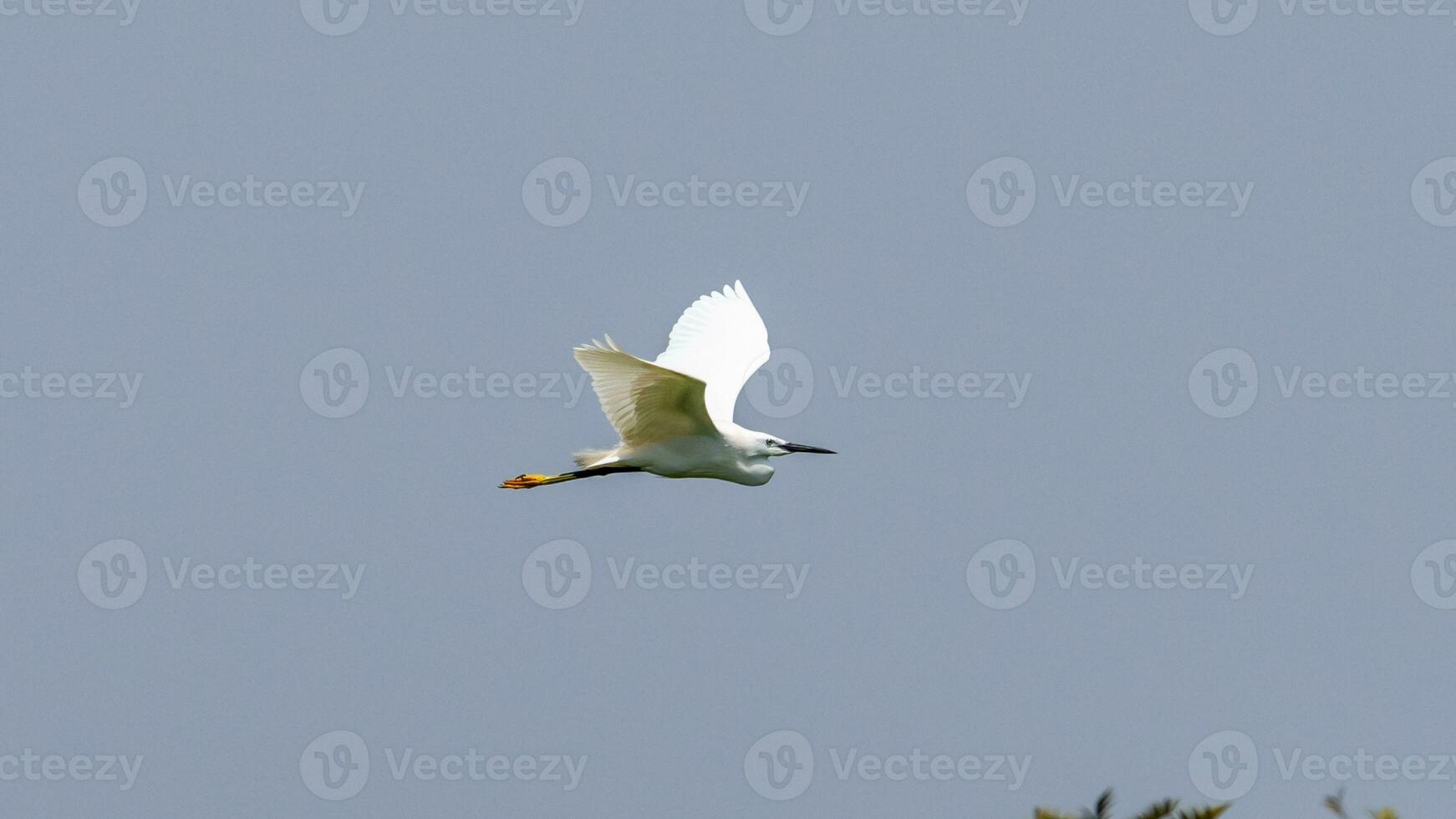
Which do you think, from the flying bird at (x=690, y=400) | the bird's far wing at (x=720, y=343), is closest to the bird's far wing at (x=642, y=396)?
the flying bird at (x=690, y=400)

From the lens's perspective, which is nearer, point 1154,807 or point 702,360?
point 1154,807

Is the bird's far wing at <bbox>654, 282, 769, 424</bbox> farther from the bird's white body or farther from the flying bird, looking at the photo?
the bird's white body

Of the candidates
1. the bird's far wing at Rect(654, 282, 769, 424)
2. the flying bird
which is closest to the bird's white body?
the flying bird

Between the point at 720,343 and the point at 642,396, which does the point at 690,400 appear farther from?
the point at 720,343

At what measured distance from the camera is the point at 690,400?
16.3 meters

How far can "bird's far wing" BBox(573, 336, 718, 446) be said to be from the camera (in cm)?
1484

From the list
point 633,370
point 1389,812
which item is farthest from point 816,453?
point 1389,812

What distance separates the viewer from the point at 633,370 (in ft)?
50.3

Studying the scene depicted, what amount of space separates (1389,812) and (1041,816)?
7.34ft

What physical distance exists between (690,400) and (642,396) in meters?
0.42

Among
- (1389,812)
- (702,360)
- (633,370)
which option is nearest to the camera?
(1389,812)

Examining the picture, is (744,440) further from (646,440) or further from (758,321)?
(758,321)

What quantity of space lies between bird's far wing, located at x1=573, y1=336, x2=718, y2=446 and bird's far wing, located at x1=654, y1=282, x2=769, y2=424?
7.58 ft

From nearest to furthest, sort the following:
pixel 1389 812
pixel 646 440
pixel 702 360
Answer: pixel 1389 812 → pixel 646 440 → pixel 702 360
